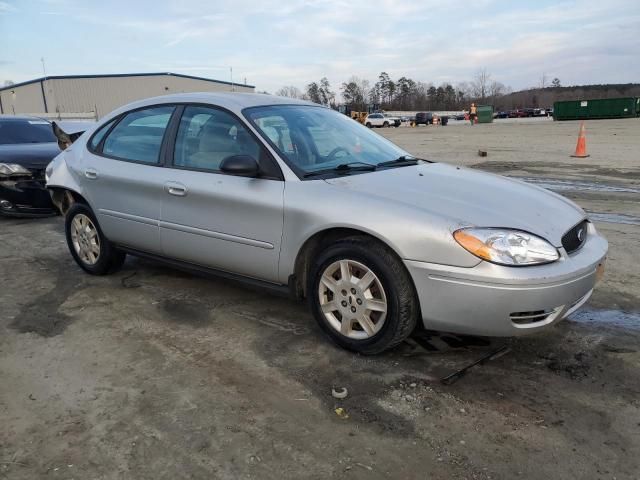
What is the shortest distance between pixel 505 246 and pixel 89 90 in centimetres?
5449

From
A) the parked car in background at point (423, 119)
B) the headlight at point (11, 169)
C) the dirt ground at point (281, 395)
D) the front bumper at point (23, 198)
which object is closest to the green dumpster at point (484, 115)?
the parked car in background at point (423, 119)

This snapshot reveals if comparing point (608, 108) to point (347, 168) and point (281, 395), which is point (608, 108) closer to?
point (347, 168)

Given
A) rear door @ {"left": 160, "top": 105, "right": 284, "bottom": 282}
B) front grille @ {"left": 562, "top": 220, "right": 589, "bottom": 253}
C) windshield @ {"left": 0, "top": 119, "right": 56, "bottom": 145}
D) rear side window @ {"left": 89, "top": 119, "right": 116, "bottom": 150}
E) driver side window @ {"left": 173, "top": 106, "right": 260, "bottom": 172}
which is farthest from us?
windshield @ {"left": 0, "top": 119, "right": 56, "bottom": 145}

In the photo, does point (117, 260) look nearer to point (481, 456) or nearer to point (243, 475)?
point (243, 475)

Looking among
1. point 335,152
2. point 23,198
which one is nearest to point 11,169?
point 23,198

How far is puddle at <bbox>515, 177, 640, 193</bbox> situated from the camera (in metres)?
9.06

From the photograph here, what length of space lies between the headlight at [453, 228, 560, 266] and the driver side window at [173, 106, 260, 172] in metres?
1.56

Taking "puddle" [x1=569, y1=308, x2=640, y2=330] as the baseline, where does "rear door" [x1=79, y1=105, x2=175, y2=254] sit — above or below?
above

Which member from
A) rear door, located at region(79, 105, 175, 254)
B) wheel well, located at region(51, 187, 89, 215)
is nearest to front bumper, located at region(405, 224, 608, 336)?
rear door, located at region(79, 105, 175, 254)

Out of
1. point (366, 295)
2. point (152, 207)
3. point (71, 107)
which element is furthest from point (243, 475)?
point (71, 107)

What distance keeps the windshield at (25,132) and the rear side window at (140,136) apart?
192 inches

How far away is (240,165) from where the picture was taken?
11.3 feet

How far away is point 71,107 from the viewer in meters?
50.5

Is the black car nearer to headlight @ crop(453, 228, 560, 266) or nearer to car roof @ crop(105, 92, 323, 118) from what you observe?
car roof @ crop(105, 92, 323, 118)
